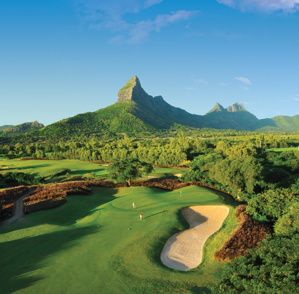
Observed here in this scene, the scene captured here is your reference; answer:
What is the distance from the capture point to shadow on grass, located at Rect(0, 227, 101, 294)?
13802 millimetres

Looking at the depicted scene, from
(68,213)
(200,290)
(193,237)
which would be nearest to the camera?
(200,290)

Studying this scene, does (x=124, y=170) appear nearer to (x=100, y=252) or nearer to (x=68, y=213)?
(x=68, y=213)

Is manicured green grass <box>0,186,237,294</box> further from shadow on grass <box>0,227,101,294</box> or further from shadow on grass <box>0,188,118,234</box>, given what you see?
shadow on grass <box>0,188,118,234</box>

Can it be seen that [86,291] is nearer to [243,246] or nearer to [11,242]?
[11,242]

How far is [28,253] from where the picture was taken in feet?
57.4

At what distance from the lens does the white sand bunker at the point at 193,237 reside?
17.5m

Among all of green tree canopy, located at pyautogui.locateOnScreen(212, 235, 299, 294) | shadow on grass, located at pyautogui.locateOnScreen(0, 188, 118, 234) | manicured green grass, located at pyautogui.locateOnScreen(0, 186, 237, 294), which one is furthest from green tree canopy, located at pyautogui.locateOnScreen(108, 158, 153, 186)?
green tree canopy, located at pyautogui.locateOnScreen(212, 235, 299, 294)

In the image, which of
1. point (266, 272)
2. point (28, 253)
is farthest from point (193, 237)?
point (28, 253)

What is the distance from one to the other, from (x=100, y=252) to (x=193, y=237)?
34.1 ft

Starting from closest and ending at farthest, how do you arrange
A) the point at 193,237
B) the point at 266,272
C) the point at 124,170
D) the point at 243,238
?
the point at 266,272 < the point at 243,238 < the point at 193,237 < the point at 124,170

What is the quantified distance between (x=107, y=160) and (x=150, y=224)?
285 ft

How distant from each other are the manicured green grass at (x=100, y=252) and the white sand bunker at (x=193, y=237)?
2.54ft

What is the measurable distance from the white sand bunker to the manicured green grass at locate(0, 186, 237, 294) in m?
0.77

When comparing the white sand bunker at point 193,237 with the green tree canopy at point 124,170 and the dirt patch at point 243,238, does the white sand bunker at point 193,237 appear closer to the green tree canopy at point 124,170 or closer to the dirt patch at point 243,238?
the dirt patch at point 243,238
